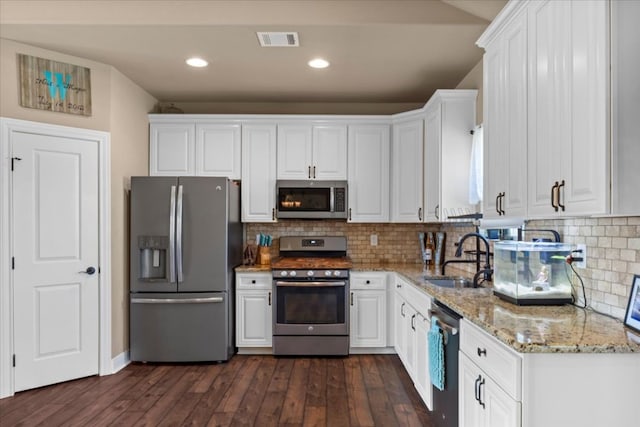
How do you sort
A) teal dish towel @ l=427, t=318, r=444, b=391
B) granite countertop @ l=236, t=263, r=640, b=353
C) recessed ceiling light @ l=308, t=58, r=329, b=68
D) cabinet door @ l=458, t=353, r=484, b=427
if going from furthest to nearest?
1. recessed ceiling light @ l=308, t=58, r=329, b=68
2. teal dish towel @ l=427, t=318, r=444, b=391
3. cabinet door @ l=458, t=353, r=484, b=427
4. granite countertop @ l=236, t=263, r=640, b=353

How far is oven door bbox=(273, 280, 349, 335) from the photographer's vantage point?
12.9 ft

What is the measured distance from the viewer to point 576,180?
159cm

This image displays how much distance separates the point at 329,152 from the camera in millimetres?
4285

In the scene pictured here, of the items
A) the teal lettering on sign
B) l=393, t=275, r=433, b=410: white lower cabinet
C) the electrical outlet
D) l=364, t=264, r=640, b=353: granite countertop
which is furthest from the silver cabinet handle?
the electrical outlet

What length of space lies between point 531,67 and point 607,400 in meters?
1.41

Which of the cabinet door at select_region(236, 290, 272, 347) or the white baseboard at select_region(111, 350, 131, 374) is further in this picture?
the cabinet door at select_region(236, 290, 272, 347)

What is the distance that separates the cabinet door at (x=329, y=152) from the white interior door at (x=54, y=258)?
2010 millimetres

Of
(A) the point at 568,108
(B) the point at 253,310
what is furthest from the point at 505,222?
(B) the point at 253,310

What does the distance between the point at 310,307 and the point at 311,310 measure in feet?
0.10

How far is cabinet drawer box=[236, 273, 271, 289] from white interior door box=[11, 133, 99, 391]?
48.2 inches

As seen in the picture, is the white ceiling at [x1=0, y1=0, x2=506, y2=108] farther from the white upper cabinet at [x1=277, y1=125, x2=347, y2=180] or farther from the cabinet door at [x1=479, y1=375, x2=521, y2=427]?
the cabinet door at [x1=479, y1=375, x2=521, y2=427]

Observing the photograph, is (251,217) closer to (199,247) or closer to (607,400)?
(199,247)

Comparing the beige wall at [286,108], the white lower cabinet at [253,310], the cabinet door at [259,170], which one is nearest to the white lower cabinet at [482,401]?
the white lower cabinet at [253,310]

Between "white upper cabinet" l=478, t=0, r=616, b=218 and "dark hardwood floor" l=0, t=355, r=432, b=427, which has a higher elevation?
"white upper cabinet" l=478, t=0, r=616, b=218
